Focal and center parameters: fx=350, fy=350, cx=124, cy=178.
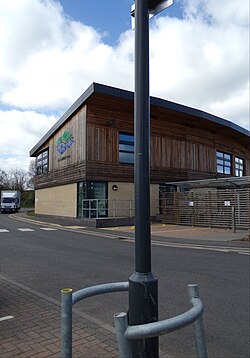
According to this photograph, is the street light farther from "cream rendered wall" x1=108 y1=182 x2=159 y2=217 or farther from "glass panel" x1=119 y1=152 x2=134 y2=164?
"glass panel" x1=119 y1=152 x2=134 y2=164

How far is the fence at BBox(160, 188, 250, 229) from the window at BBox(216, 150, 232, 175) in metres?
10.6

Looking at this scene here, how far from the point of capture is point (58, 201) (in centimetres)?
3100

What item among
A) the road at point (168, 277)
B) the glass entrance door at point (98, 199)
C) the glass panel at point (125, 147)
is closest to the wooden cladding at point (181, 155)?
the glass panel at point (125, 147)

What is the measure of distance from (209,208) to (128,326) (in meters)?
22.5

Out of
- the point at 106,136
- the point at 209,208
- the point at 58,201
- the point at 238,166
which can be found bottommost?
the point at 209,208

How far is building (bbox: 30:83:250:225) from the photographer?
2519 cm

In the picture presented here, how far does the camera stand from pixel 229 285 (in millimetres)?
7051

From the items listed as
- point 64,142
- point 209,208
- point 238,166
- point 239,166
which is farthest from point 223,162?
point 64,142

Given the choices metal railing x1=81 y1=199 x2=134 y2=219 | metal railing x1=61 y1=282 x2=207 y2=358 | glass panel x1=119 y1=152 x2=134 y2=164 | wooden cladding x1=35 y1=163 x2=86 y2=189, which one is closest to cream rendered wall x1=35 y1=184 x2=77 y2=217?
wooden cladding x1=35 y1=163 x2=86 y2=189

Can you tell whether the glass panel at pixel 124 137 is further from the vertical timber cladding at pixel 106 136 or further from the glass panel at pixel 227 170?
the glass panel at pixel 227 170

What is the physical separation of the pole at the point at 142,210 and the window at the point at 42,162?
33744 millimetres

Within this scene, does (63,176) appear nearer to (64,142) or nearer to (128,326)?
(64,142)

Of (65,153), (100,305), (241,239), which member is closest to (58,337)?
(100,305)

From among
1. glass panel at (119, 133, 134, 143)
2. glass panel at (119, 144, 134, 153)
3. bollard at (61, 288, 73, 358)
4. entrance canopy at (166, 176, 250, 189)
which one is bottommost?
bollard at (61, 288, 73, 358)
